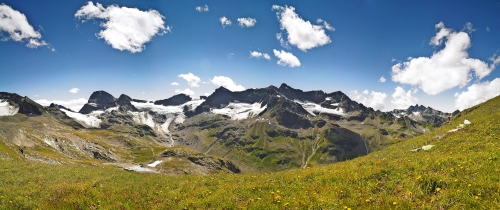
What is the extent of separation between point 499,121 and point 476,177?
25.8 m

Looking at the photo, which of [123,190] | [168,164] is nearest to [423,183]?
[123,190]

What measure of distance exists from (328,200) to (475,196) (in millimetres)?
5888

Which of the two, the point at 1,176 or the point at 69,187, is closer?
the point at 69,187

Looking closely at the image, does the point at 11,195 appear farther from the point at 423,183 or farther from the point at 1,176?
the point at 423,183

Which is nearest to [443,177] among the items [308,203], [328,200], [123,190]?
[328,200]

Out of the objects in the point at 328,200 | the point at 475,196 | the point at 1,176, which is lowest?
the point at 1,176

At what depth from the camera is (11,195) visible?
668 inches

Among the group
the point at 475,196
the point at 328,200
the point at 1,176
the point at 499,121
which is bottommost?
the point at 1,176

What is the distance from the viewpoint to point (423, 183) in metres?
13.6

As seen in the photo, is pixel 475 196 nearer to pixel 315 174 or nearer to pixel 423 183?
pixel 423 183

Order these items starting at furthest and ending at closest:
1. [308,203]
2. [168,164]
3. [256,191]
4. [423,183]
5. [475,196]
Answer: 1. [168,164]
2. [256,191]
3. [423,183]
4. [308,203]
5. [475,196]

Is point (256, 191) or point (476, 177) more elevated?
point (476, 177)

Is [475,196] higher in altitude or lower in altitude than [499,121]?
lower

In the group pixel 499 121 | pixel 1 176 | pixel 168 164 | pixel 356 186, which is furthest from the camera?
pixel 168 164
